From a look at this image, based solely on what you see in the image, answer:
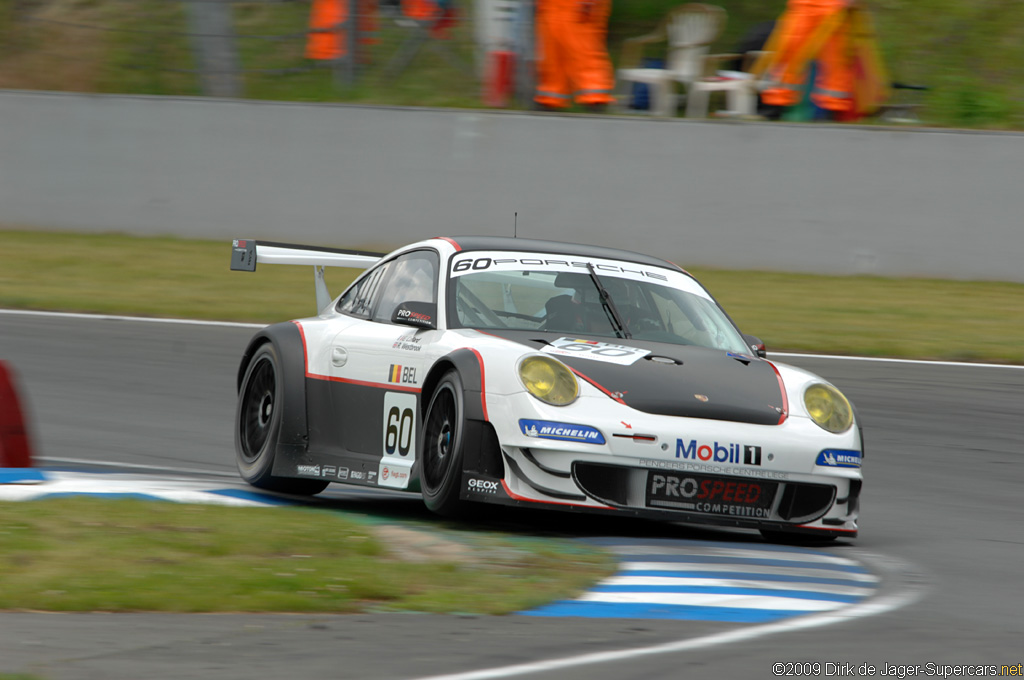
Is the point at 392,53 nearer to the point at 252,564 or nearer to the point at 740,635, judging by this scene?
the point at 252,564

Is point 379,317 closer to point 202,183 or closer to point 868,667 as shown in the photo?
point 868,667

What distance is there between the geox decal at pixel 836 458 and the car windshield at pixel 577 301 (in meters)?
0.98

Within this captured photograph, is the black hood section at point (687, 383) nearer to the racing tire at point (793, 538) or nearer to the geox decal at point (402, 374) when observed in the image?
the geox decal at point (402, 374)

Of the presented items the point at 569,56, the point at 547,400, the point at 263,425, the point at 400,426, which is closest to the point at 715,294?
the point at 569,56

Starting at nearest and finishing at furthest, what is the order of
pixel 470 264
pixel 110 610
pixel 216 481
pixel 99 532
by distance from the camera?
pixel 110 610 → pixel 99 532 → pixel 470 264 → pixel 216 481

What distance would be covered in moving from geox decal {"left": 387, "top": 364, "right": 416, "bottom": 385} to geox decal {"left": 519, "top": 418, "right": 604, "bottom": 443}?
2.98ft

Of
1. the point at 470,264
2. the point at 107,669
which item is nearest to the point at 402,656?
the point at 107,669

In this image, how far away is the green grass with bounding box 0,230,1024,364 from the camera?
14.1 metres

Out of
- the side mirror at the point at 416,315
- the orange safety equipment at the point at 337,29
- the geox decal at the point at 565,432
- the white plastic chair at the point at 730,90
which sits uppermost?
the orange safety equipment at the point at 337,29

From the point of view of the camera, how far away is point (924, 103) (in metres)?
20.5

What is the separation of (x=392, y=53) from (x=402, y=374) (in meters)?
15.5

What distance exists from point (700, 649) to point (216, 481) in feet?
13.1

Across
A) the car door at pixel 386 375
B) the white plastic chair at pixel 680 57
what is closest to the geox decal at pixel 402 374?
the car door at pixel 386 375

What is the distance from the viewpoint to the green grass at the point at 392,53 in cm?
2091
